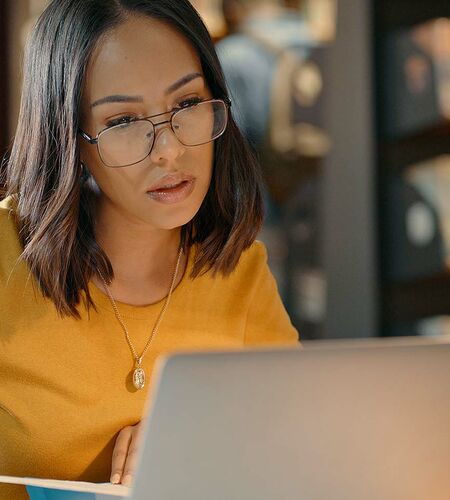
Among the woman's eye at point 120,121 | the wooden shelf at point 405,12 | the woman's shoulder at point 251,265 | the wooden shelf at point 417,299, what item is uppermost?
the wooden shelf at point 405,12

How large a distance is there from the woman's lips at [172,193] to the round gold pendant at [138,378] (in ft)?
0.87

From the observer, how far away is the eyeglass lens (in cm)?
142

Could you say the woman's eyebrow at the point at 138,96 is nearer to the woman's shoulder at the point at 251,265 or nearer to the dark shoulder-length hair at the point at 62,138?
the dark shoulder-length hair at the point at 62,138

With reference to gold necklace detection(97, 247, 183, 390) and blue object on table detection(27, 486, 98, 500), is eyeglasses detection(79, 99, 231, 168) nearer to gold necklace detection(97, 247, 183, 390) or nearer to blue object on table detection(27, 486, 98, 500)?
gold necklace detection(97, 247, 183, 390)

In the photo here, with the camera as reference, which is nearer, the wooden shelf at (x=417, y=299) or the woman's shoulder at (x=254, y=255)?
the woman's shoulder at (x=254, y=255)

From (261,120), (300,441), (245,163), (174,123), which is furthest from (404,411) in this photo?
(261,120)

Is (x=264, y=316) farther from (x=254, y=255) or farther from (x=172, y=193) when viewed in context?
(x=172, y=193)

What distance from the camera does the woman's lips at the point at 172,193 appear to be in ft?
4.70

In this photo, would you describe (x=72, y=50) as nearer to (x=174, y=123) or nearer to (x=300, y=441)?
(x=174, y=123)

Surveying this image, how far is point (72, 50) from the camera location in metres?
1.40

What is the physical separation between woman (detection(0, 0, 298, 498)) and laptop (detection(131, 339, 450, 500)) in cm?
56

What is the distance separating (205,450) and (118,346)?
28.4 inches

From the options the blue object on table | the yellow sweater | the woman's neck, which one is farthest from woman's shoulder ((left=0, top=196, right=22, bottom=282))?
the blue object on table

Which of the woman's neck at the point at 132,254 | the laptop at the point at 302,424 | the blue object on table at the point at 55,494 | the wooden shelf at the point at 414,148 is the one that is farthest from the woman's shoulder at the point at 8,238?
the wooden shelf at the point at 414,148
